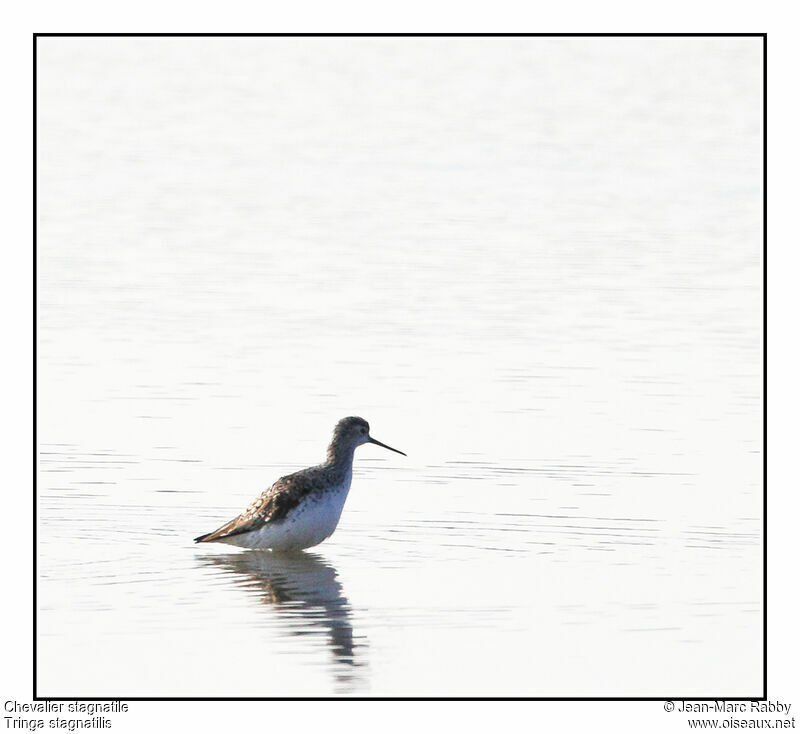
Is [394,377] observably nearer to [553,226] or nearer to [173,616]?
[173,616]

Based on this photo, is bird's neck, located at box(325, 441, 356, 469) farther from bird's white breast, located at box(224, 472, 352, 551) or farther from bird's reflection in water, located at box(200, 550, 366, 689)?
bird's reflection in water, located at box(200, 550, 366, 689)

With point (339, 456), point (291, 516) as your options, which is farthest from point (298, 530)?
point (339, 456)

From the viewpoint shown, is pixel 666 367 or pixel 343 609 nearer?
pixel 343 609

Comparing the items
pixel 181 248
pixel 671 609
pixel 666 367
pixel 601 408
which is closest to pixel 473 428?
pixel 601 408

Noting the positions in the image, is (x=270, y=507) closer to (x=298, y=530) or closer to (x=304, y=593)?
(x=298, y=530)

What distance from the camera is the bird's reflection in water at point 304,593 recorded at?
11.4m

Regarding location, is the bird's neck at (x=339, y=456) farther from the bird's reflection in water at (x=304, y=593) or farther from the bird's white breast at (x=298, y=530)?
the bird's reflection in water at (x=304, y=593)

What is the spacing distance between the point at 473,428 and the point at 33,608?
6.00 metres

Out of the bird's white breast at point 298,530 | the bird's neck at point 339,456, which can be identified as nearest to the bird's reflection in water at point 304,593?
the bird's white breast at point 298,530

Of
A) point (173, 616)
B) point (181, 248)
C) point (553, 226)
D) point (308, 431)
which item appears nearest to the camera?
point (173, 616)

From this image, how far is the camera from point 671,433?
673 inches

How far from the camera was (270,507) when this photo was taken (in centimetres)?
1380

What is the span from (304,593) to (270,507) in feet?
4.24

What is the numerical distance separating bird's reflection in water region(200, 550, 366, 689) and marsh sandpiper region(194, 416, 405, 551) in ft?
0.45
